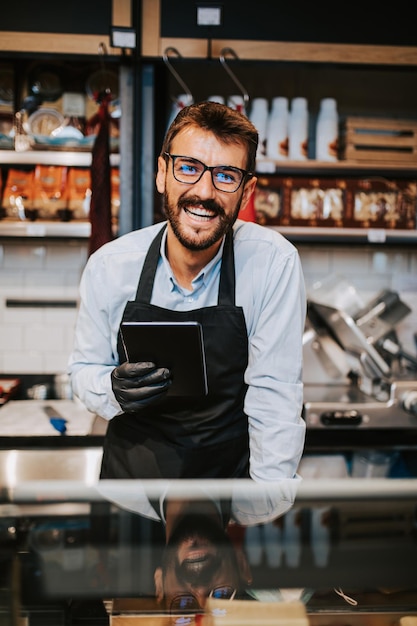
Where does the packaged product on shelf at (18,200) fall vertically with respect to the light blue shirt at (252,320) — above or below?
above

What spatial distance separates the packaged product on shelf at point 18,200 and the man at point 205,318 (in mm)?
1337

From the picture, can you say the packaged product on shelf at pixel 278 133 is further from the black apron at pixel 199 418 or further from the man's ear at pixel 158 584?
the man's ear at pixel 158 584

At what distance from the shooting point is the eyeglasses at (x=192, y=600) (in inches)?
32.3

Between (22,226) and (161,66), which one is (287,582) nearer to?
(22,226)

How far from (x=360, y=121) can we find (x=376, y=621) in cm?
254

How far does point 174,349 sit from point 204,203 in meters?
0.36

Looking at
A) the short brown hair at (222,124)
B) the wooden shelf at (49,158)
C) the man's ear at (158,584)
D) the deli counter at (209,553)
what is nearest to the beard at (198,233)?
the short brown hair at (222,124)

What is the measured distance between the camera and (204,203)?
59.4 inches

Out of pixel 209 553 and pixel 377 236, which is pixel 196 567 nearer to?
pixel 209 553

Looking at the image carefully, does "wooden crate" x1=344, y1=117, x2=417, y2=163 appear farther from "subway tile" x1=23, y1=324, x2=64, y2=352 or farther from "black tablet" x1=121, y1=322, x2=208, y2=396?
"black tablet" x1=121, y1=322, x2=208, y2=396

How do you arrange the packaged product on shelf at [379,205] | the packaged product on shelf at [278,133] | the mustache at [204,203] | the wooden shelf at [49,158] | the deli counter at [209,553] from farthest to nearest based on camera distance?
the packaged product on shelf at [379,205], the packaged product on shelf at [278,133], the wooden shelf at [49,158], the mustache at [204,203], the deli counter at [209,553]

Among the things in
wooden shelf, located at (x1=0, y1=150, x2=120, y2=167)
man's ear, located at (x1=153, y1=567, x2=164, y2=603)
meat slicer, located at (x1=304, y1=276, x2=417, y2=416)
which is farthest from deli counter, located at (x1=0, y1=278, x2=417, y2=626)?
wooden shelf, located at (x1=0, y1=150, x2=120, y2=167)

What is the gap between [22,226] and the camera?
282cm

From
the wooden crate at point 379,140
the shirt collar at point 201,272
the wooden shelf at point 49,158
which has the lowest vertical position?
the shirt collar at point 201,272
